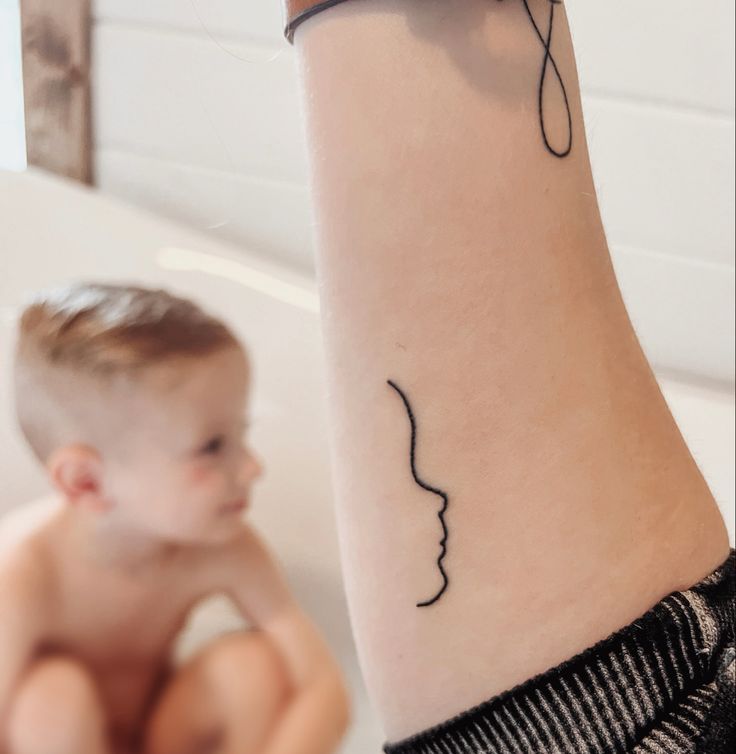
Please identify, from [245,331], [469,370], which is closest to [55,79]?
[245,331]

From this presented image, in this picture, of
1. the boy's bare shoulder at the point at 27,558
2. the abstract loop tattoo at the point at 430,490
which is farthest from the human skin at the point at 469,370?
the boy's bare shoulder at the point at 27,558

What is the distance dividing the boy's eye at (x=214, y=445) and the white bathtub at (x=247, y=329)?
0.04m

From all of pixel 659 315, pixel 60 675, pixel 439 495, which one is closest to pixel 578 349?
→ pixel 439 495

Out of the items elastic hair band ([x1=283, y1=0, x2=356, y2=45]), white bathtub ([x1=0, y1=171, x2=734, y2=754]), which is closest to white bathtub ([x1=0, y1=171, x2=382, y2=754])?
white bathtub ([x1=0, y1=171, x2=734, y2=754])

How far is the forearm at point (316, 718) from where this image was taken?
0.89 feet

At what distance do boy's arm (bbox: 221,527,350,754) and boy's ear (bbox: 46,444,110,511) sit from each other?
5 cm

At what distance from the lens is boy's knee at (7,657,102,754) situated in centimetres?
25

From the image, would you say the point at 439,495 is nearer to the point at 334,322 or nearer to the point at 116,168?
the point at 334,322

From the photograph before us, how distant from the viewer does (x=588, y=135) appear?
1.59 ft

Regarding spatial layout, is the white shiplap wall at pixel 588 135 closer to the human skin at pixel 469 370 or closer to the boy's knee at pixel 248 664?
the human skin at pixel 469 370

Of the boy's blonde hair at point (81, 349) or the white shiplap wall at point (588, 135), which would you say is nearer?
the boy's blonde hair at point (81, 349)

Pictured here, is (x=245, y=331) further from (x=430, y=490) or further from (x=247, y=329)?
(x=430, y=490)

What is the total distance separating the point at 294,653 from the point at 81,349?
121 millimetres

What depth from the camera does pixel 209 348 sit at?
0.88 feet
